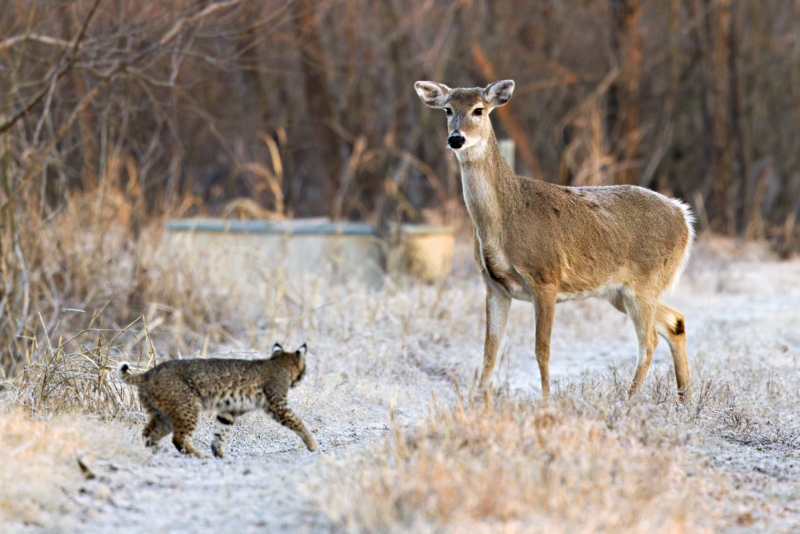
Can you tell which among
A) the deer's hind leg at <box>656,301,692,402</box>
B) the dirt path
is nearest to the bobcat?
the dirt path

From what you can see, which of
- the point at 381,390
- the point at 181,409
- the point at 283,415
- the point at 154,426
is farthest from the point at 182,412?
the point at 381,390

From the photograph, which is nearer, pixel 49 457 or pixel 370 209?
pixel 49 457

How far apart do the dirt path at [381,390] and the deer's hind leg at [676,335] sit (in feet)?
0.96

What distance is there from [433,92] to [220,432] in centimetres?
272

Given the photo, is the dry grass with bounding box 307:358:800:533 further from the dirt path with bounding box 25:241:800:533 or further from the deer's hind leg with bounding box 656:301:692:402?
the deer's hind leg with bounding box 656:301:692:402

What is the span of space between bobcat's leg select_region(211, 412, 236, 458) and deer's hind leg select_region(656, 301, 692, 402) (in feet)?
10.3

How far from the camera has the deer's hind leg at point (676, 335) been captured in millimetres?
6230

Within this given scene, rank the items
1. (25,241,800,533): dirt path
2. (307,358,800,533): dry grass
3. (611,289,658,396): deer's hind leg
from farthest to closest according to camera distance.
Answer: (611,289,658,396): deer's hind leg
(25,241,800,533): dirt path
(307,358,800,533): dry grass

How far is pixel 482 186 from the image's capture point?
19.1 feet

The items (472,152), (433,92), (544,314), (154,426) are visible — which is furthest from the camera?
(433,92)

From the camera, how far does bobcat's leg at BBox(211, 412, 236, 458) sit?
4.70 m

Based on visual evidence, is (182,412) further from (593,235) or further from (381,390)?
(593,235)

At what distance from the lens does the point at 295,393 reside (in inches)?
250

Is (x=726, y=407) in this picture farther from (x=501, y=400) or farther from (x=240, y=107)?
(x=240, y=107)
